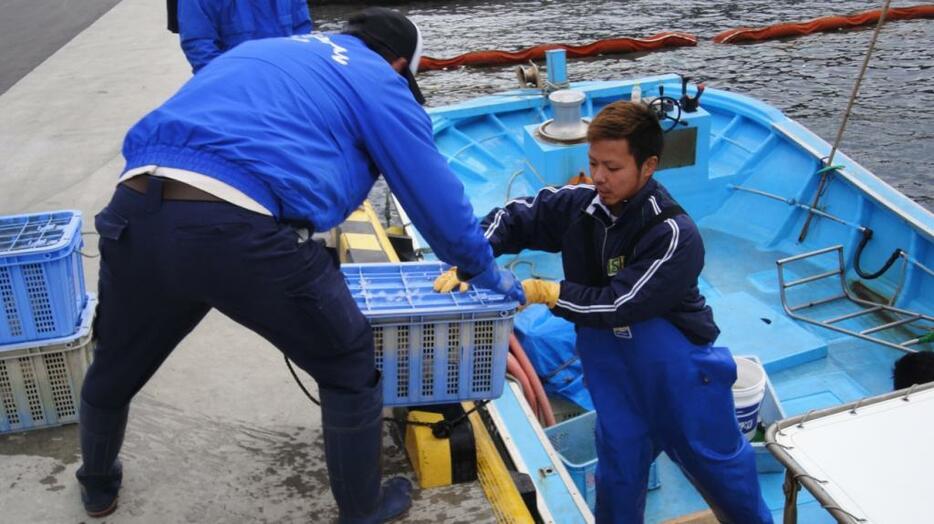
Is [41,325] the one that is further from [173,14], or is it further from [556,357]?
[556,357]

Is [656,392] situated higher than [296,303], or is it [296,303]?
[296,303]

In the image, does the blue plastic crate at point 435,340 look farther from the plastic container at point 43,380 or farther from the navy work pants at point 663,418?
the plastic container at point 43,380

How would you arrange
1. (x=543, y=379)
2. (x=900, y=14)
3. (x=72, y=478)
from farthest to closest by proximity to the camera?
(x=900, y=14), (x=543, y=379), (x=72, y=478)

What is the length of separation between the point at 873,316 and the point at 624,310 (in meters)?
4.21

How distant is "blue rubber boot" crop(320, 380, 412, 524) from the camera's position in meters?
2.64

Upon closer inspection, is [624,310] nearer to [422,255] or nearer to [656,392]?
[656,392]

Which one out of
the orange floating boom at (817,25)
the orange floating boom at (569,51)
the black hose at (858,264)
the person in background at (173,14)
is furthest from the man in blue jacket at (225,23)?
the orange floating boom at (817,25)

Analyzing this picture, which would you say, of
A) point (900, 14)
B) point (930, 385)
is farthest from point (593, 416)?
point (900, 14)

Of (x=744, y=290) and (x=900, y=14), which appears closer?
(x=744, y=290)

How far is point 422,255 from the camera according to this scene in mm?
5961

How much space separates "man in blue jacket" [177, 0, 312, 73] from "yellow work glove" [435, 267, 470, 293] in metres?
2.16

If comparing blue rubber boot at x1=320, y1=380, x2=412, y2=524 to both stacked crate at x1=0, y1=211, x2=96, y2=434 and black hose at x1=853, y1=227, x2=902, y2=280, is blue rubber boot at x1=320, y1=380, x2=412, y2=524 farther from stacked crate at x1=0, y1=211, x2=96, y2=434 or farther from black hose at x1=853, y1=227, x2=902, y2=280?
black hose at x1=853, y1=227, x2=902, y2=280

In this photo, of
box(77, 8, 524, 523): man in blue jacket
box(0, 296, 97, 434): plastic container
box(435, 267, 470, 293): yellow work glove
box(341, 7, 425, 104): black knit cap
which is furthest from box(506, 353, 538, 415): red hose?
box(341, 7, 425, 104): black knit cap

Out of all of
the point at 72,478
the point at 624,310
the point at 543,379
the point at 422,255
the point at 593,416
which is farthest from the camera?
the point at 422,255
